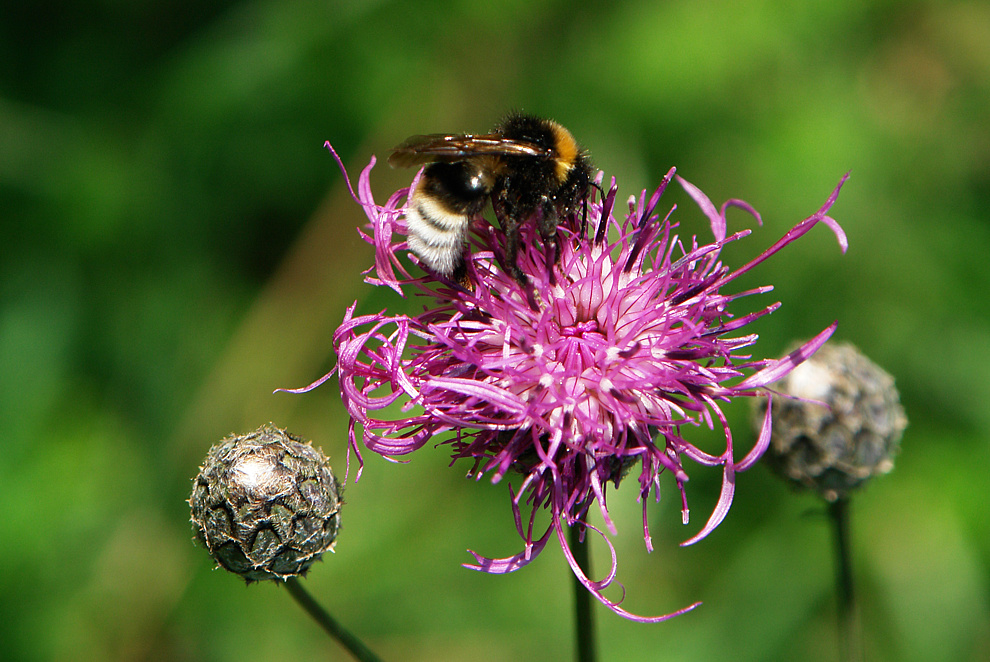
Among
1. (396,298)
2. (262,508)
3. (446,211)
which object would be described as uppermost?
(446,211)

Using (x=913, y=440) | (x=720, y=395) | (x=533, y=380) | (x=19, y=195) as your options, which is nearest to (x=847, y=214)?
(x=913, y=440)

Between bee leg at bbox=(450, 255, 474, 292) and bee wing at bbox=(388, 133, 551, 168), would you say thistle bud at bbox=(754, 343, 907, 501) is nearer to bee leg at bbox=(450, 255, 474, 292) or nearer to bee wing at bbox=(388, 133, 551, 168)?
bee leg at bbox=(450, 255, 474, 292)

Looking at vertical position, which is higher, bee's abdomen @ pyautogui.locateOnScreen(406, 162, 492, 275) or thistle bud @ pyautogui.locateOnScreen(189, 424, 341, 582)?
bee's abdomen @ pyautogui.locateOnScreen(406, 162, 492, 275)

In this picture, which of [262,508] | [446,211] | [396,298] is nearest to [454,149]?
[446,211]

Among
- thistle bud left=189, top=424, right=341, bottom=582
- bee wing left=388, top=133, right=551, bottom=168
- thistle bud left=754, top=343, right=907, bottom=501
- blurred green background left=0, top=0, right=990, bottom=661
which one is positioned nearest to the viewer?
bee wing left=388, top=133, right=551, bottom=168

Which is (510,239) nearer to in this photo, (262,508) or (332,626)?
(262,508)

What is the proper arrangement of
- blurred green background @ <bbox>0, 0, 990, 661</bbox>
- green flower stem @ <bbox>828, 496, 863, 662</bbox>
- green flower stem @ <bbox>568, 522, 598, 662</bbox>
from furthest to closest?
blurred green background @ <bbox>0, 0, 990, 661</bbox>, green flower stem @ <bbox>828, 496, 863, 662</bbox>, green flower stem @ <bbox>568, 522, 598, 662</bbox>

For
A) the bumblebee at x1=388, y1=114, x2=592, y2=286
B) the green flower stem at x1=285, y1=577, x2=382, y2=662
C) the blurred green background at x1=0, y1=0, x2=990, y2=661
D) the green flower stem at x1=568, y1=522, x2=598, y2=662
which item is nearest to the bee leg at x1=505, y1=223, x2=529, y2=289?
the bumblebee at x1=388, y1=114, x2=592, y2=286
